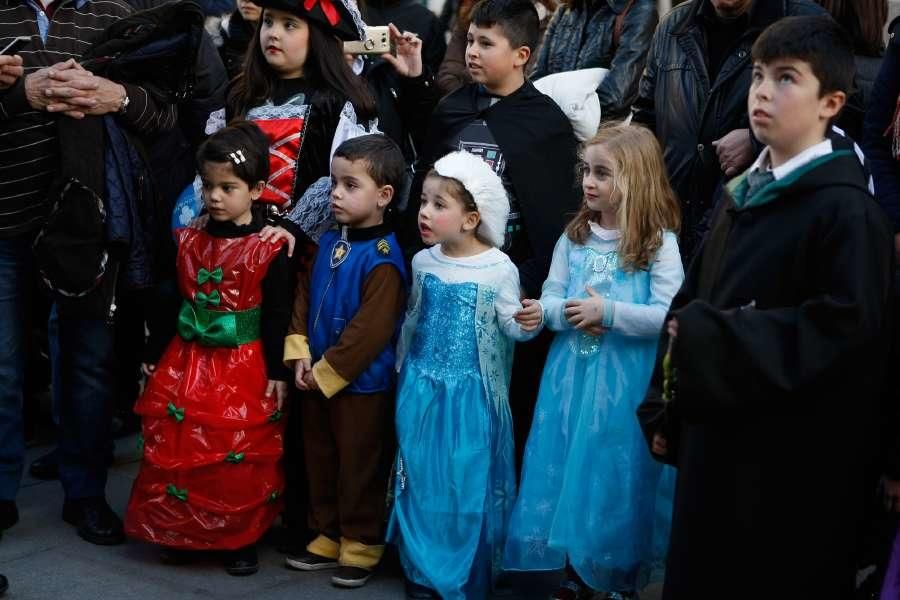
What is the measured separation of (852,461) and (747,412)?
29 cm

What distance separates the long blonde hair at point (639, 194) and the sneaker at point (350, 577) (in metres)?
1.43

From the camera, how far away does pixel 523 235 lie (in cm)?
471

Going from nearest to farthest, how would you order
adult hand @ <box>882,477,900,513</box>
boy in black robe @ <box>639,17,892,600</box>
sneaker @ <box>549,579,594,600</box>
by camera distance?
boy in black robe @ <box>639,17,892,600</box> < adult hand @ <box>882,477,900,513</box> < sneaker @ <box>549,579,594,600</box>

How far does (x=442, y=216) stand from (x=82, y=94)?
137 centimetres

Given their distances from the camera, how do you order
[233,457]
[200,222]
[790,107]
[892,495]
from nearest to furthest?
1. [790,107]
2. [892,495]
3. [233,457]
4. [200,222]

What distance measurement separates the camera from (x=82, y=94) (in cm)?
450

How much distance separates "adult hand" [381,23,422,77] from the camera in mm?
5426

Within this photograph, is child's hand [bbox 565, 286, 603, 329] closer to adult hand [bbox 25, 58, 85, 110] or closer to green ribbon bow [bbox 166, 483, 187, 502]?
green ribbon bow [bbox 166, 483, 187, 502]

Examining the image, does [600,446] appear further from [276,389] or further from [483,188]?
[276,389]

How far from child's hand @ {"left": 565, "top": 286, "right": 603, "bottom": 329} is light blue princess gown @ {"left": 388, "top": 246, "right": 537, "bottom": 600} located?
0.77 ft

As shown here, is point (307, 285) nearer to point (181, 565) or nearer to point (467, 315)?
point (467, 315)

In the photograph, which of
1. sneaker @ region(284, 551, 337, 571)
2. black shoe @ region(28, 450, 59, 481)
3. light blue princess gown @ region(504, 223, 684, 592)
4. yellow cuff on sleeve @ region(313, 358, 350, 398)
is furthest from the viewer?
black shoe @ region(28, 450, 59, 481)

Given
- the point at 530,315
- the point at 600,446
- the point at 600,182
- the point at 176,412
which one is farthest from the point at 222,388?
the point at 600,182

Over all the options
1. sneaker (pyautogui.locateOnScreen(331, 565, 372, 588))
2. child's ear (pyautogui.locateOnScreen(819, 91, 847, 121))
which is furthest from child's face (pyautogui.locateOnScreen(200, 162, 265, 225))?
child's ear (pyautogui.locateOnScreen(819, 91, 847, 121))
